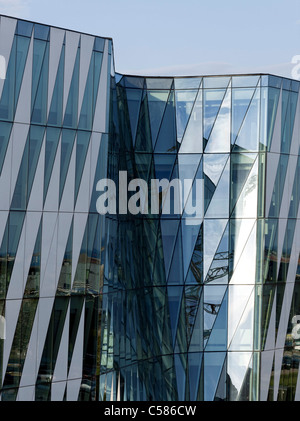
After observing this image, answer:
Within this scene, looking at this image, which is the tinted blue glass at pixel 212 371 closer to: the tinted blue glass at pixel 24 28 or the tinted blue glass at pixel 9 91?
the tinted blue glass at pixel 9 91

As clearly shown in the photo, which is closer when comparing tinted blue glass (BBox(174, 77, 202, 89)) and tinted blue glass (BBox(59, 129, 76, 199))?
tinted blue glass (BBox(59, 129, 76, 199))

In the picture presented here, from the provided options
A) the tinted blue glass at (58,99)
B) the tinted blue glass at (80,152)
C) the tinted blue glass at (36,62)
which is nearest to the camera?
the tinted blue glass at (36,62)

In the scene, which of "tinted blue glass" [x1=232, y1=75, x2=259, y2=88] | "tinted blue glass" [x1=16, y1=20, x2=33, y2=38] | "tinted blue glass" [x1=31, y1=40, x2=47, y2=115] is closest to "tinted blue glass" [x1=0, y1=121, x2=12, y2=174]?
"tinted blue glass" [x1=31, y1=40, x2=47, y2=115]

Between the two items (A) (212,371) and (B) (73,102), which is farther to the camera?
(A) (212,371)

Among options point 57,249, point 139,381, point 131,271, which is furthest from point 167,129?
point 139,381

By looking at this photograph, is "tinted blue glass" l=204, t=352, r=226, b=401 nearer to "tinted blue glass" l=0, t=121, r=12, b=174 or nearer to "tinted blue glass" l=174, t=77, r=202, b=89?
"tinted blue glass" l=174, t=77, r=202, b=89

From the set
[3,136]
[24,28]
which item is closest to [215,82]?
[24,28]

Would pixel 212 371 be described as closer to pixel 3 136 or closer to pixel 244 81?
pixel 244 81

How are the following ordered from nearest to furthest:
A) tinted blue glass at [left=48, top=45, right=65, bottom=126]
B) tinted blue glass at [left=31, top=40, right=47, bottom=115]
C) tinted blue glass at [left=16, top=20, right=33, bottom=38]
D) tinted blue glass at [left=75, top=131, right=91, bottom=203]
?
tinted blue glass at [left=16, top=20, right=33, bottom=38]
tinted blue glass at [left=31, top=40, right=47, bottom=115]
tinted blue glass at [left=48, top=45, right=65, bottom=126]
tinted blue glass at [left=75, top=131, right=91, bottom=203]

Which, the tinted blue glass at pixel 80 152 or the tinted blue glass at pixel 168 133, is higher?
the tinted blue glass at pixel 168 133

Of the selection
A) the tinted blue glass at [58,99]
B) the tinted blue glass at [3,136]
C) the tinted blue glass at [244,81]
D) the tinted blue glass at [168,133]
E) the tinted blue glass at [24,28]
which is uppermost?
the tinted blue glass at [244,81]

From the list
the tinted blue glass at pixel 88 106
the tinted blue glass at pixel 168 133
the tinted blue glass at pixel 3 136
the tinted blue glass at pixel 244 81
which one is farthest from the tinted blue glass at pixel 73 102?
the tinted blue glass at pixel 244 81
